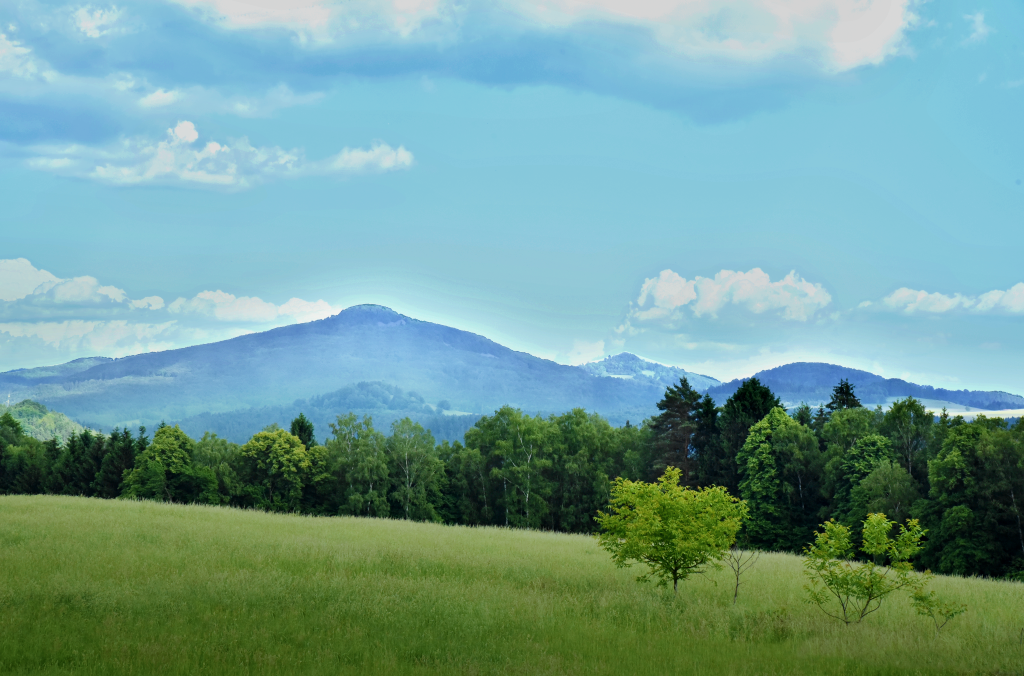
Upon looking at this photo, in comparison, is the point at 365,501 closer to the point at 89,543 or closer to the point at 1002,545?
the point at 89,543

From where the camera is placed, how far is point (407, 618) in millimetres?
17016

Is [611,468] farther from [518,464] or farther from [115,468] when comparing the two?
[115,468]

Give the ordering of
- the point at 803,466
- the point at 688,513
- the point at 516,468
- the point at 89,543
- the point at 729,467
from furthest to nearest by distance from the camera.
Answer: the point at 516,468
the point at 729,467
the point at 803,466
the point at 89,543
the point at 688,513

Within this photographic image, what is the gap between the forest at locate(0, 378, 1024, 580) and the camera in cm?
4400

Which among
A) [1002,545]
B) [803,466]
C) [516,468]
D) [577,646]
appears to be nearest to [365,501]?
[516,468]

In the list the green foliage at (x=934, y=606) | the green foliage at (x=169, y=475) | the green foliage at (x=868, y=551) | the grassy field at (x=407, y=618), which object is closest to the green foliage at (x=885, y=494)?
the grassy field at (x=407, y=618)

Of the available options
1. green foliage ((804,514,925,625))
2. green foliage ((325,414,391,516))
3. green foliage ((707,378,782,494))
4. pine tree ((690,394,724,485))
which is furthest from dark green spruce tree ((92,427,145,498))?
green foliage ((804,514,925,625))

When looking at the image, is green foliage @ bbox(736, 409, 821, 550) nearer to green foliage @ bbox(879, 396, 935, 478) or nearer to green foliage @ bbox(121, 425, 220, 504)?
green foliage @ bbox(879, 396, 935, 478)

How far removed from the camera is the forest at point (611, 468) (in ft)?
144

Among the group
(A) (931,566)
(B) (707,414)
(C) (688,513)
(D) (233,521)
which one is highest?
(B) (707,414)

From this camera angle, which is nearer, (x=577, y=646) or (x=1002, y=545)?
(x=577, y=646)

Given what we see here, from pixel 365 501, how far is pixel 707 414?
34.6 m

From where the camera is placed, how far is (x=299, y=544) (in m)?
28.2

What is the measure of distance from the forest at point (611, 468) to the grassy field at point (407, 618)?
18.3 metres
